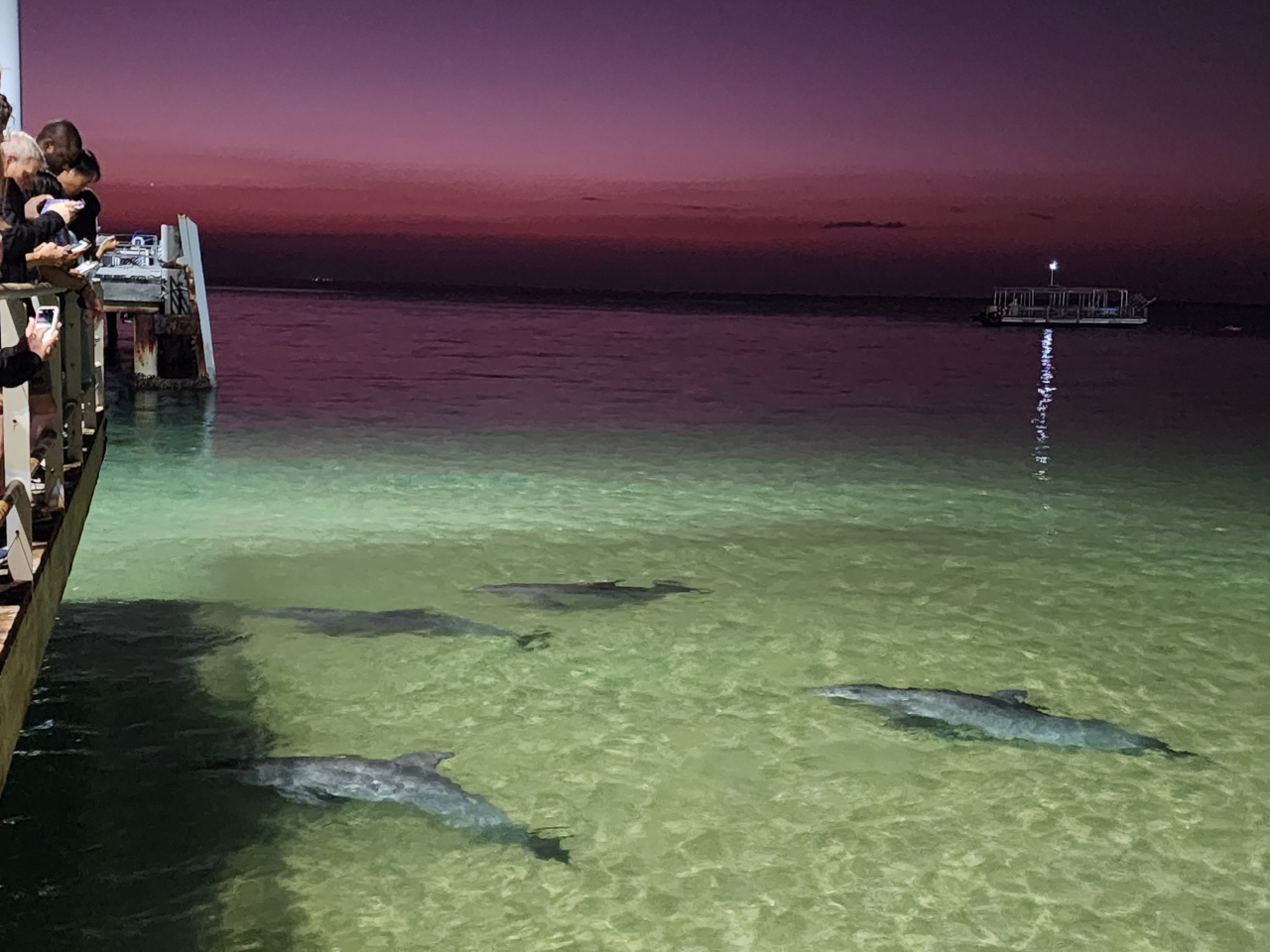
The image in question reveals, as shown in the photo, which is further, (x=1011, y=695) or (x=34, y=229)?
(x=1011, y=695)

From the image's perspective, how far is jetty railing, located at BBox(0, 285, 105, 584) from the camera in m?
4.72

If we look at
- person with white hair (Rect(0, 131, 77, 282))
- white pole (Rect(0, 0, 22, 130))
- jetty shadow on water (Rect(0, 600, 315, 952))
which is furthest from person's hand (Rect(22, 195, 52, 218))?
white pole (Rect(0, 0, 22, 130))

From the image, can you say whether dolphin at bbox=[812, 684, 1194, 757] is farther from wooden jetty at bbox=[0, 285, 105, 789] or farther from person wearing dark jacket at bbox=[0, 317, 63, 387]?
person wearing dark jacket at bbox=[0, 317, 63, 387]

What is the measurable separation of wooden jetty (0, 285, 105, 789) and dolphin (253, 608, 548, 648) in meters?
2.83

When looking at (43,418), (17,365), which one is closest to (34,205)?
(43,418)

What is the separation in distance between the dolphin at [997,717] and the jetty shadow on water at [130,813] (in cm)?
396

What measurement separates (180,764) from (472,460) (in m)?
13.1

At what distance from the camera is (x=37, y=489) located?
598 centimetres

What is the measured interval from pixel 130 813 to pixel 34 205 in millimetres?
3214

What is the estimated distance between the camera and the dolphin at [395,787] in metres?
6.57

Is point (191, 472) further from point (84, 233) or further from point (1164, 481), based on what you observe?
point (1164, 481)

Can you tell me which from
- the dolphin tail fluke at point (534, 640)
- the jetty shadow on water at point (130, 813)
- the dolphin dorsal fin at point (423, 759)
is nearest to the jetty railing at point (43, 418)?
the jetty shadow on water at point (130, 813)

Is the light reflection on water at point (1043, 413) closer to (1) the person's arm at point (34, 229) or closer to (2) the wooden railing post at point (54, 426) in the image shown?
(1) the person's arm at point (34, 229)

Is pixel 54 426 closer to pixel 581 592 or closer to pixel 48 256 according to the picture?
pixel 48 256
